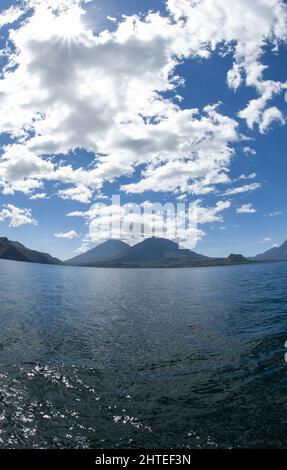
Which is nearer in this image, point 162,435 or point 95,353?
point 162,435

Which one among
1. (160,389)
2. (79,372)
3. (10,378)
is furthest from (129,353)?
(10,378)

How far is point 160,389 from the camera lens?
72.1 ft

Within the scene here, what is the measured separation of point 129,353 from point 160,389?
886cm

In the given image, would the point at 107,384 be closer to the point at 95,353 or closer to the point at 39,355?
the point at 95,353

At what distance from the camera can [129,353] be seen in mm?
30391

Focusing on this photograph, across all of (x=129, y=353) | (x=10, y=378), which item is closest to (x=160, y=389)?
(x=129, y=353)
